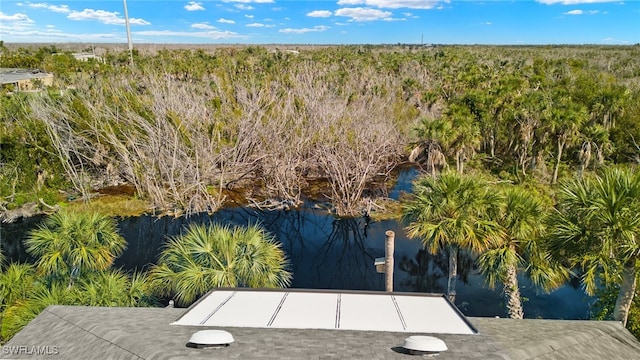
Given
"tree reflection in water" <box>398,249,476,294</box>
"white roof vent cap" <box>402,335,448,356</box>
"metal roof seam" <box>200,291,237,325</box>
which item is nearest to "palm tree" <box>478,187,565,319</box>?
"tree reflection in water" <box>398,249,476,294</box>

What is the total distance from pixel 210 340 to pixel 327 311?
358 centimetres

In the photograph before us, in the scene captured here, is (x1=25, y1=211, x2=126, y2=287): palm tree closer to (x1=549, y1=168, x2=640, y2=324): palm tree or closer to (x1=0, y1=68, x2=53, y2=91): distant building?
(x1=549, y1=168, x2=640, y2=324): palm tree

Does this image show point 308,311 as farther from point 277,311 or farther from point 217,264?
point 217,264

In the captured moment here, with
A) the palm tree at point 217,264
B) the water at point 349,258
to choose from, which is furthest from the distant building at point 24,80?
the palm tree at point 217,264

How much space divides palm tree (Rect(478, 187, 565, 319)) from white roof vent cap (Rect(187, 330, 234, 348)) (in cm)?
976

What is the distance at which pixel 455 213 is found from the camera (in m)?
15.5

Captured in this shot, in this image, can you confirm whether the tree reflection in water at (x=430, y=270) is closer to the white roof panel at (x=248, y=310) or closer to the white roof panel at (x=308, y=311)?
the white roof panel at (x=308, y=311)

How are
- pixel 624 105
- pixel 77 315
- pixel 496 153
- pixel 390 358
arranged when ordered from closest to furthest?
pixel 390 358
pixel 77 315
pixel 624 105
pixel 496 153

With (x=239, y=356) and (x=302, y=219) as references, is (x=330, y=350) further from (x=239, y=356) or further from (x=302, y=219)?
(x=302, y=219)

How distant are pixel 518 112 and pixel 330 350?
3320 cm

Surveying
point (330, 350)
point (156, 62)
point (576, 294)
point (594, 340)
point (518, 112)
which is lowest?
point (576, 294)

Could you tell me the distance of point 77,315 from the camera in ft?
36.5

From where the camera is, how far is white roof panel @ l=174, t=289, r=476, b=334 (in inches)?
408

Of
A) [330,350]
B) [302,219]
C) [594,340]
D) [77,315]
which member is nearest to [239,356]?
[330,350]
